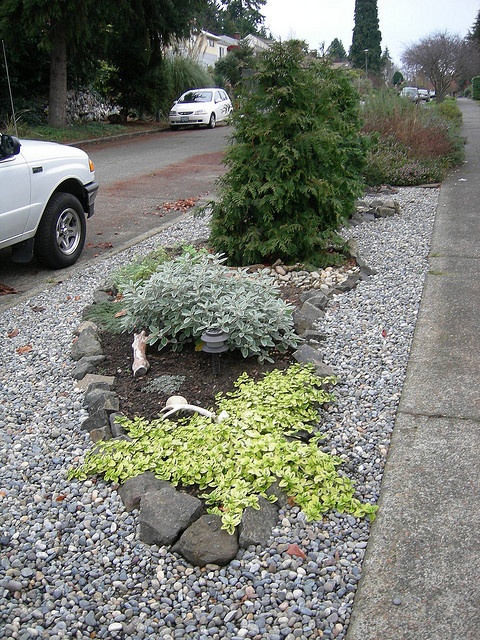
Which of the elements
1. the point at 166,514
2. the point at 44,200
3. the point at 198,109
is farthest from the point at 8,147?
the point at 198,109

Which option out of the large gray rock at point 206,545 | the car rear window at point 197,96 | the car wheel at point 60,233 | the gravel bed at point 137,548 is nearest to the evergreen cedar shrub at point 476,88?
the car rear window at point 197,96

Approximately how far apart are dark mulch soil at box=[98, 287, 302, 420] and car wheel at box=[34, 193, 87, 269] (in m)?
2.62

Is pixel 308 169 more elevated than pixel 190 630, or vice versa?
pixel 308 169

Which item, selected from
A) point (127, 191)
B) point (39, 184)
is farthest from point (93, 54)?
point (39, 184)

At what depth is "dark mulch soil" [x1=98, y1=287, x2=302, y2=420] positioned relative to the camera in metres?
4.14

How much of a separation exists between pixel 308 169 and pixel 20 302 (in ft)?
9.76

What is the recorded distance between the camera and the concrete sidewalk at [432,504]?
2533 mm

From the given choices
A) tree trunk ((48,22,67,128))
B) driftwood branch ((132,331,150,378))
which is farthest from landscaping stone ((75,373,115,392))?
tree trunk ((48,22,67,128))

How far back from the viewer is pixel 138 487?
3.28 metres

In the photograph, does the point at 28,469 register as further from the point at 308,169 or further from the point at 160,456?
the point at 308,169

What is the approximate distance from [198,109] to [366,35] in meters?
51.3

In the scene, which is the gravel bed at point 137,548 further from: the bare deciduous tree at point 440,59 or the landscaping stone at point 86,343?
the bare deciduous tree at point 440,59

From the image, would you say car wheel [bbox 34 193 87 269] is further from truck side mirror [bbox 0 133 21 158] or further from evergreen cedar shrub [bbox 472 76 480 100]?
evergreen cedar shrub [bbox 472 76 480 100]

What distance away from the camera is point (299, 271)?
253 inches
